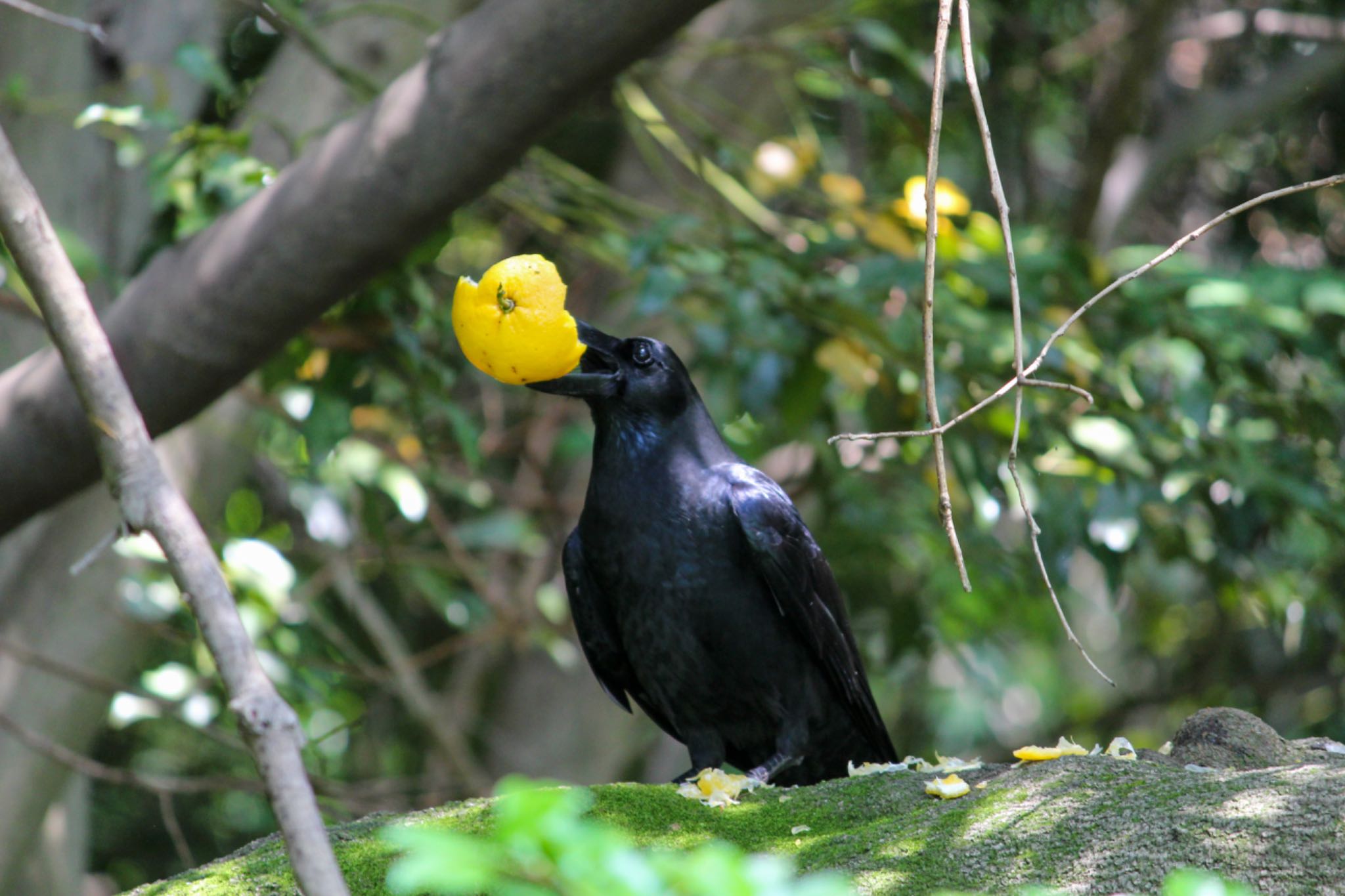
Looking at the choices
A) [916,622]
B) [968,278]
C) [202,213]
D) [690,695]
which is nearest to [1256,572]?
[916,622]

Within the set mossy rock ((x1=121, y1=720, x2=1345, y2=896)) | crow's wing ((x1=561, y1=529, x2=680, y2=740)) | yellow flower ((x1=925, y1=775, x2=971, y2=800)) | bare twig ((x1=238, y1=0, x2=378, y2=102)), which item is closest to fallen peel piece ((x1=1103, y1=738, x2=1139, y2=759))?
mossy rock ((x1=121, y1=720, x2=1345, y2=896))

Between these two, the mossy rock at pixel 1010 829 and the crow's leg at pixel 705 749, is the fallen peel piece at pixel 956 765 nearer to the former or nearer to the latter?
the mossy rock at pixel 1010 829

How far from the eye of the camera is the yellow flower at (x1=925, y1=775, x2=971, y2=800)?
245 centimetres

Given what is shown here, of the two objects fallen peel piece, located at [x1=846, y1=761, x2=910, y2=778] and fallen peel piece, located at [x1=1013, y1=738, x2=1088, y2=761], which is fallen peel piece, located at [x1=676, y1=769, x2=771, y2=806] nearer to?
fallen peel piece, located at [x1=846, y1=761, x2=910, y2=778]

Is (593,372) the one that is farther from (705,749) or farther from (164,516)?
(164,516)

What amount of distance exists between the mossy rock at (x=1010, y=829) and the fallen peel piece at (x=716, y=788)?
3 cm

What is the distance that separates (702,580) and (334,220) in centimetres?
121

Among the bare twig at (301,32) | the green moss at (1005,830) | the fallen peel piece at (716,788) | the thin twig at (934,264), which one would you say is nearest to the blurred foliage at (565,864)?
the thin twig at (934,264)

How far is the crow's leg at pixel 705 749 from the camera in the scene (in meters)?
3.45

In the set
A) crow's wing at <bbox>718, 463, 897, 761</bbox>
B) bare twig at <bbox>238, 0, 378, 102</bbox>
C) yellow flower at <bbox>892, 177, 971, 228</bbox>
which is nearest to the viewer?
Result: crow's wing at <bbox>718, 463, 897, 761</bbox>

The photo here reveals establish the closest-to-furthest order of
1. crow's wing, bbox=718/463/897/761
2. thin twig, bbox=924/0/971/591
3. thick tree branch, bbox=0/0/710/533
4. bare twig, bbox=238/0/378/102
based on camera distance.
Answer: thin twig, bbox=924/0/971/591 < thick tree branch, bbox=0/0/710/533 < crow's wing, bbox=718/463/897/761 < bare twig, bbox=238/0/378/102

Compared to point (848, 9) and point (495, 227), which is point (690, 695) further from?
point (495, 227)

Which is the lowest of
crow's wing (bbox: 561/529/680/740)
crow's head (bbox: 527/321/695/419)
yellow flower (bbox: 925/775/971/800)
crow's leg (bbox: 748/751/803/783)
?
crow's leg (bbox: 748/751/803/783)

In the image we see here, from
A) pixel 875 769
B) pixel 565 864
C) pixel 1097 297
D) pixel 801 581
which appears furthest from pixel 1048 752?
pixel 565 864
